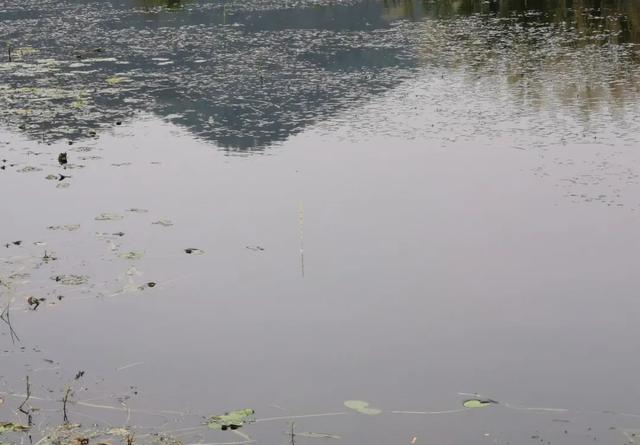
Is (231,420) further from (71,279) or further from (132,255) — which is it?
(132,255)

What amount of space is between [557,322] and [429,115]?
606cm

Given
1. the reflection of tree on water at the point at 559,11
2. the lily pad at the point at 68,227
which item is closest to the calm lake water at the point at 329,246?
the lily pad at the point at 68,227

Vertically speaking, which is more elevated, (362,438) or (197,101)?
(197,101)

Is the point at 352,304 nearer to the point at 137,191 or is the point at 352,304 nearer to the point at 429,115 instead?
the point at 137,191

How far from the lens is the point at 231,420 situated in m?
5.26

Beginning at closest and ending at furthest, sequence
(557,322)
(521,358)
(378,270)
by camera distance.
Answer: (521,358) < (557,322) < (378,270)

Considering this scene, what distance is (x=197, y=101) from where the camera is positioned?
527 inches

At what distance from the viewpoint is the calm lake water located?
5531mm

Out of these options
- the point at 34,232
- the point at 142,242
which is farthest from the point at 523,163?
the point at 34,232

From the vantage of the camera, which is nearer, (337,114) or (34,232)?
(34,232)

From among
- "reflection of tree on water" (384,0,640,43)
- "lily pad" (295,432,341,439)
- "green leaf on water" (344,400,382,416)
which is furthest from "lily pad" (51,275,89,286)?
"reflection of tree on water" (384,0,640,43)

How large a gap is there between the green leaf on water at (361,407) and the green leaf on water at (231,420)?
53 centimetres

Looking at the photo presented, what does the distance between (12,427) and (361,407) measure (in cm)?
184

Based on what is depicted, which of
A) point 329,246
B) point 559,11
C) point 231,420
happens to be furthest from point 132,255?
point 559,11
